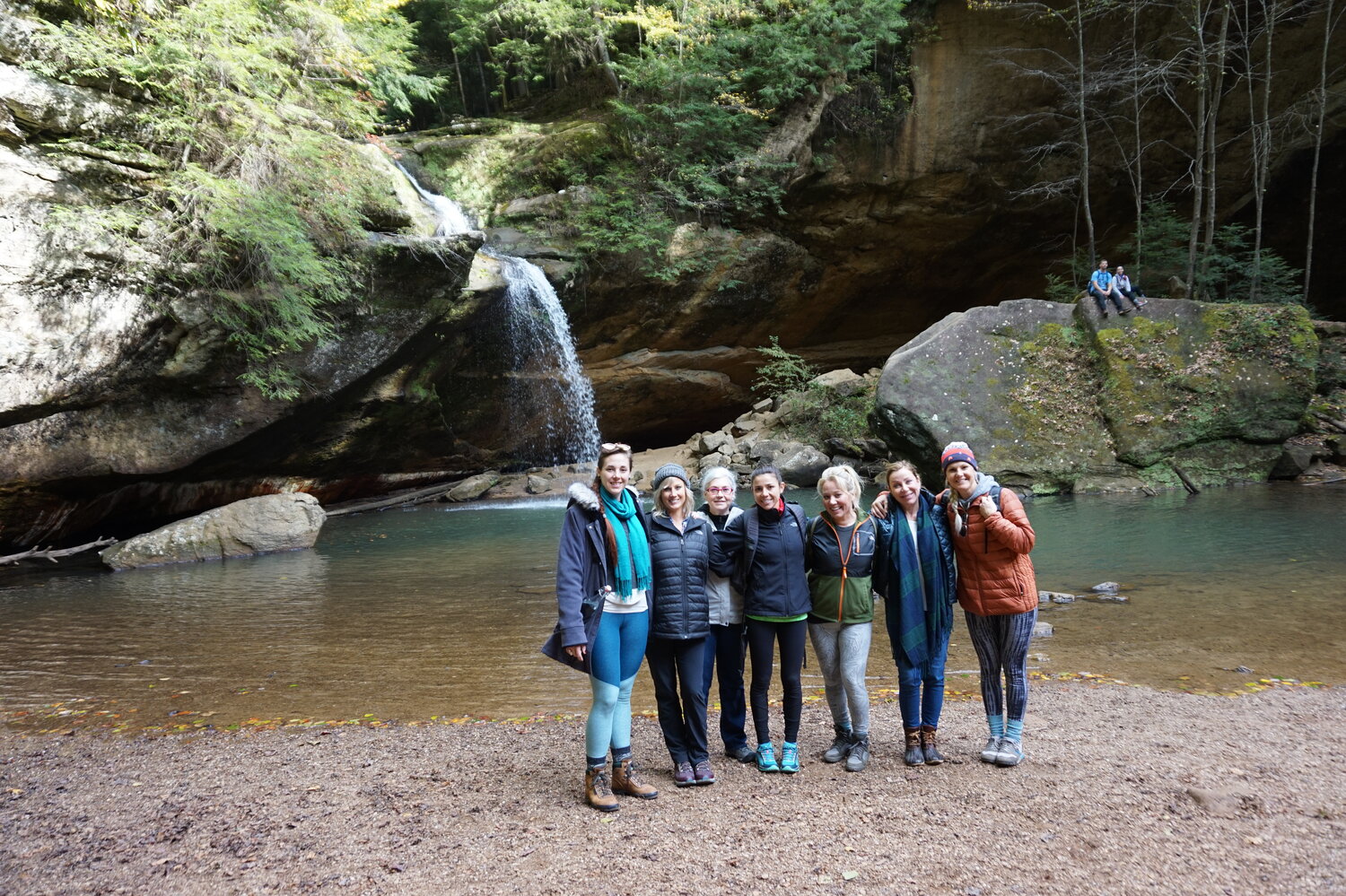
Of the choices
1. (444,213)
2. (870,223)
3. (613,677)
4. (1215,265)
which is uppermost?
(870,223)

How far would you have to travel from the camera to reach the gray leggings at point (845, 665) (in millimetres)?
3348

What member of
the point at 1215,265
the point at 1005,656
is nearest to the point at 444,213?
the point at 1005,656

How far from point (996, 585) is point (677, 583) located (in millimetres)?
1427

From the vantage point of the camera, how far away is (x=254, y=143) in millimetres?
11078

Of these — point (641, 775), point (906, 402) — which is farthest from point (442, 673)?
point (906, 402)

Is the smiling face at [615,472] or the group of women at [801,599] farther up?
the smiling face at [615,472]

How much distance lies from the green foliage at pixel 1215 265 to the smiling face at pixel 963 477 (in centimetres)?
1680

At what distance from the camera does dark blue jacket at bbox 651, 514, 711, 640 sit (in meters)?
3.19

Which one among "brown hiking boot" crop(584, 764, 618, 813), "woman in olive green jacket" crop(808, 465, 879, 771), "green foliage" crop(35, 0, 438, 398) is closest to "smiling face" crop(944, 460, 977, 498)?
"woman in olive green jacket" crop(808, 465, 879, 771)

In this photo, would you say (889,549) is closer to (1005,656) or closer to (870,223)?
(1005,656)

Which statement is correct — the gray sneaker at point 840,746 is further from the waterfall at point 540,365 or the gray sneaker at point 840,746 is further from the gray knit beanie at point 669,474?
the waterfall at point 540,365

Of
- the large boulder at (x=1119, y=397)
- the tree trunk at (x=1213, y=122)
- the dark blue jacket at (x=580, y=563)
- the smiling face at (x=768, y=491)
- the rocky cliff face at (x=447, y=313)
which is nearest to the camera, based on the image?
the dark blue jacket at (x=580, y=563)

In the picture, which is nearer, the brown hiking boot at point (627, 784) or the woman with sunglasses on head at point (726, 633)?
the brown hiking boot at point (627, 784)

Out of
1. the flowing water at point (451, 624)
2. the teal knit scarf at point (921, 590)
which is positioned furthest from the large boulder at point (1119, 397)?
the teal knit scarf at point (921, 590)
